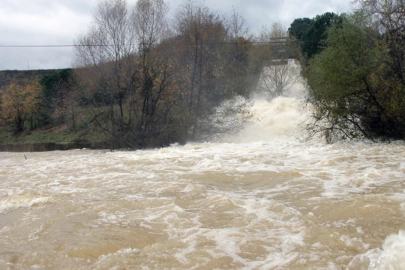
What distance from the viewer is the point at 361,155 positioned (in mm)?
12688

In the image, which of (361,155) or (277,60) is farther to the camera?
(277,60)

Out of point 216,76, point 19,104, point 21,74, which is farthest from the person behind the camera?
point 21,74

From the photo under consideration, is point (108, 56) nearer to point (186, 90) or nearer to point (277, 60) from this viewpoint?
point (186, 90)

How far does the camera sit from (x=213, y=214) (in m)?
7.12

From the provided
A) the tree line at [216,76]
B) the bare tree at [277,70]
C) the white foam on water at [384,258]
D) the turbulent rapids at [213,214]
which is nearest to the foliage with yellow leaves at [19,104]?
the tree line at [216,76]

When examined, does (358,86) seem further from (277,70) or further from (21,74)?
(21,74)

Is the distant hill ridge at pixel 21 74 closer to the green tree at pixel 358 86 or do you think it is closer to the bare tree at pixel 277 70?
the bare tree at pixel 277 70

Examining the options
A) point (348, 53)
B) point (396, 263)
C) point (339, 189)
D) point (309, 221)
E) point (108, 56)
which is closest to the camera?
point (396, 263)

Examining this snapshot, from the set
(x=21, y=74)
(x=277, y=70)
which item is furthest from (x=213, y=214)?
(x=21, y=74)

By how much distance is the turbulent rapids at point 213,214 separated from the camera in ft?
17.1

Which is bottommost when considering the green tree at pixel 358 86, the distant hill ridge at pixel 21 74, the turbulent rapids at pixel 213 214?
the turbulent rapids at pixel 213 214

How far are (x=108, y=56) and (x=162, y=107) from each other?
4084mm

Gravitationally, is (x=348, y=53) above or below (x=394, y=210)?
above

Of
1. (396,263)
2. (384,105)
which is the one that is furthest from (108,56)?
(396,263)
